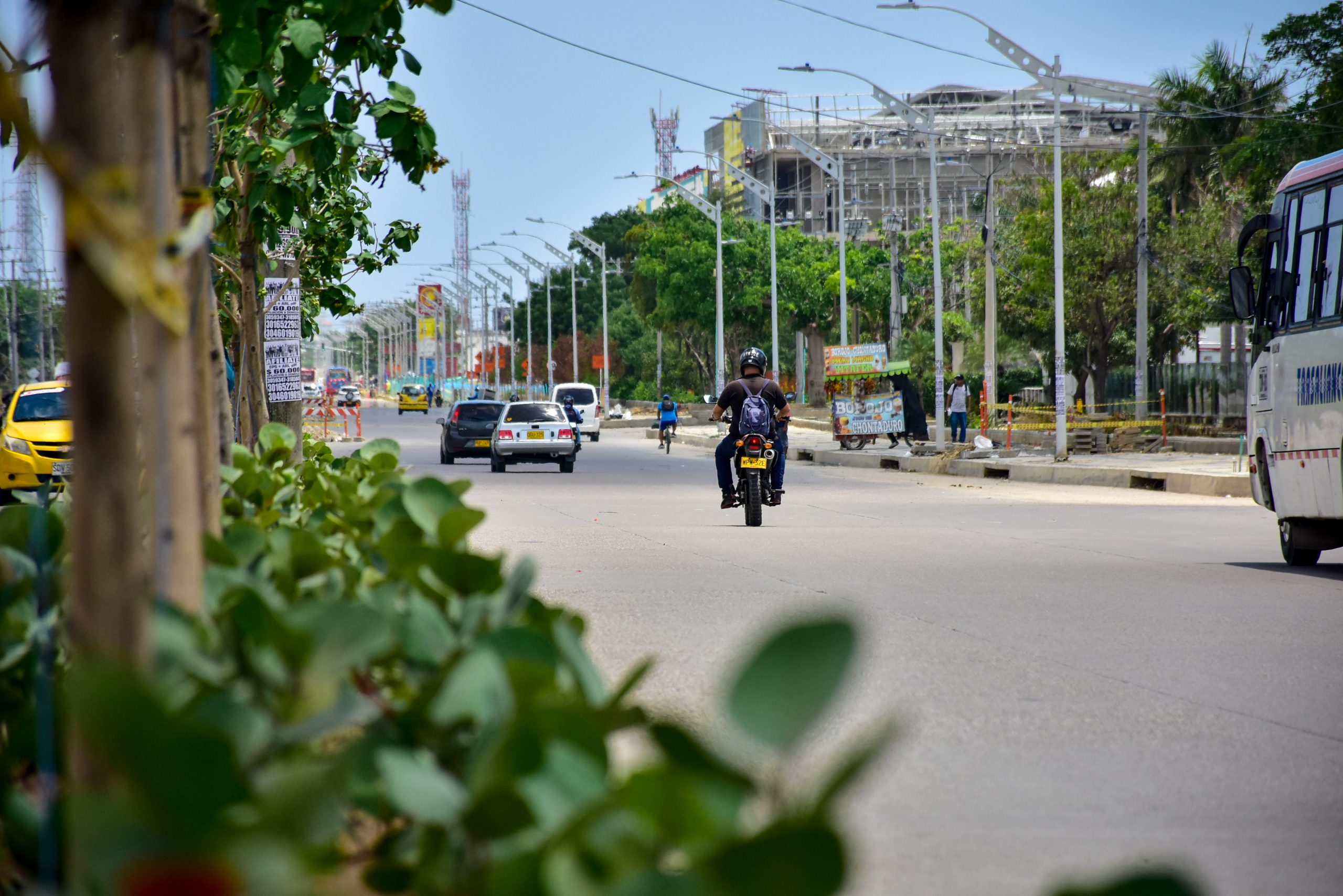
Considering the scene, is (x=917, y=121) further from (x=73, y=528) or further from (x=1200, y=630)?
(x=73, y=528)

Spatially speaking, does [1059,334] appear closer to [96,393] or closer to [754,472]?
[754,472]

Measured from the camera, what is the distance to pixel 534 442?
31.4 metres

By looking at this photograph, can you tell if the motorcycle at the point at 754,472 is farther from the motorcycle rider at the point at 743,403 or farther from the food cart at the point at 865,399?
the food cart at the point at 865,399

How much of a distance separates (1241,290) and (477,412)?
25.4 meters

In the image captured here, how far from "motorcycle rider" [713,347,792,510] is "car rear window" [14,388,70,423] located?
10.2 meters

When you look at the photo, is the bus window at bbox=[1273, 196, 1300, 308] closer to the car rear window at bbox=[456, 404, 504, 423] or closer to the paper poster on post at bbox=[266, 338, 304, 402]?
the paper poster on post at bbox=[266, 338, 304, 402]

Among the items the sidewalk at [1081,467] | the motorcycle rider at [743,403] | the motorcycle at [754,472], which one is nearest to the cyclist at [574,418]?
the sidewalk at [1081,467]

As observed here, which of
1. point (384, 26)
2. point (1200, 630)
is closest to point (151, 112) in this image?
point (384, 26)

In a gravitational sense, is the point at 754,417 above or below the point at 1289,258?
below

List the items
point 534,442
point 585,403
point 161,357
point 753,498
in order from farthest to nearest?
point 585,403 → point 534,442 → point 753,498 → point 161,357

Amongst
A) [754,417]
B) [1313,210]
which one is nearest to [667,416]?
[754,417]

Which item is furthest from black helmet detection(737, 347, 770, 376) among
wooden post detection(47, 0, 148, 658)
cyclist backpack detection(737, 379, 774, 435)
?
wooden post detection(47, 0, 148, 658)

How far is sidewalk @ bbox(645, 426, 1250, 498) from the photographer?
2347 centimetres

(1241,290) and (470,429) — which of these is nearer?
(1241,290)
